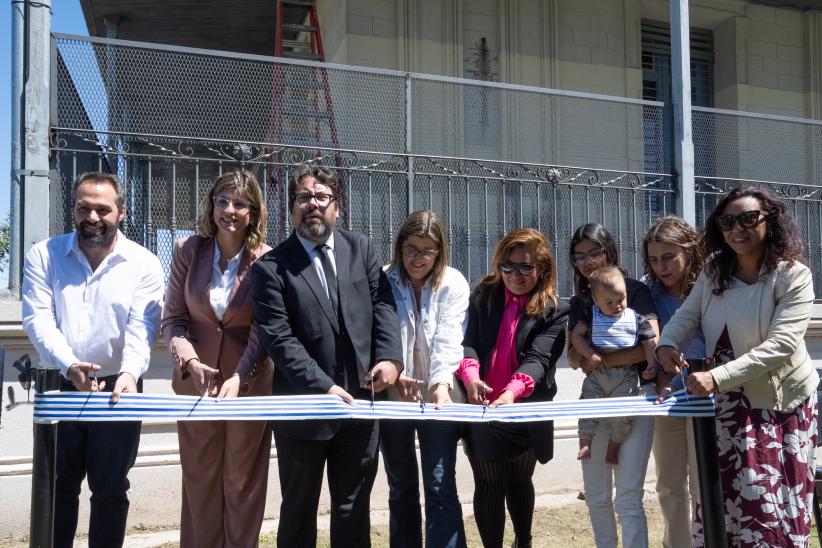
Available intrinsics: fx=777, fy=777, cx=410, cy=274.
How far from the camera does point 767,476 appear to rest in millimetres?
3350

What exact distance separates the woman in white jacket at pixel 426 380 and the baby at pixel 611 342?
2.03 ft

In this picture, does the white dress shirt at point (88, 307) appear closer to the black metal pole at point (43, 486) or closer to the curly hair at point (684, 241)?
the black metal pole at point (43, 486)

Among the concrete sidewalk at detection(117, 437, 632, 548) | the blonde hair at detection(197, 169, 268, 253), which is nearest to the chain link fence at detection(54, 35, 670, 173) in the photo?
the blonde hair at detection(197, 169, 268, 253)

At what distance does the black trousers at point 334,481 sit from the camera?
3.36m

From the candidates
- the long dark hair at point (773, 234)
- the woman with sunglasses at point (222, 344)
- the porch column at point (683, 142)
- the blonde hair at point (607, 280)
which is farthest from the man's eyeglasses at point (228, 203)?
the porch column at point (683, 142)

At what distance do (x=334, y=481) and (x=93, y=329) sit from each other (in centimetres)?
124

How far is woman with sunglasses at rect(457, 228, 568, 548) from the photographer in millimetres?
3707

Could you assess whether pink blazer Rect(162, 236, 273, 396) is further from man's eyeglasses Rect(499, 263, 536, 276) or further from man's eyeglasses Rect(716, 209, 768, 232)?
man's eyeglasses Rect(716, 209, 768, 232)

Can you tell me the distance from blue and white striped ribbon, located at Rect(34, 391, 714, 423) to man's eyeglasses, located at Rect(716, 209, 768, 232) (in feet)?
2.47

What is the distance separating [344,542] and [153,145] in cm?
295

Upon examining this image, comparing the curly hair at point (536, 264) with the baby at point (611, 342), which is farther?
the curly hair at point (536, 264)

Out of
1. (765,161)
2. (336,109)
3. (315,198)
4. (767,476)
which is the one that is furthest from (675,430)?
(765,161)

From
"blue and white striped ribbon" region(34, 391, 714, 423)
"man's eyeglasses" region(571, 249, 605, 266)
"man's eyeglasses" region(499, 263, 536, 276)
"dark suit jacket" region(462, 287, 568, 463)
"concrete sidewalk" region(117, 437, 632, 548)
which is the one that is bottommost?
"concrete sidewalk" region(117, 437, 632, 548)

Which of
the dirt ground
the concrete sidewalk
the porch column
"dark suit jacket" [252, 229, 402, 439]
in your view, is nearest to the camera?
"dark suit jacket" [252, 229, 402, 439]
